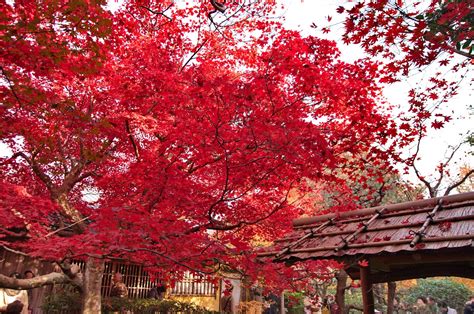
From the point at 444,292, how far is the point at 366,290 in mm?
24985

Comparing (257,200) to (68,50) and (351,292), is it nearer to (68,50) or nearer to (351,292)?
(68,50)

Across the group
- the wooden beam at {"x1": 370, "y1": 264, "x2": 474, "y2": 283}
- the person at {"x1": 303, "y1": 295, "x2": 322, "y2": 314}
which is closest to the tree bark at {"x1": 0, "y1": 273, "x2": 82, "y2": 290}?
the wooden beam at {"x1": 370, "y1": 264, "x2": 474, "y2": 283}

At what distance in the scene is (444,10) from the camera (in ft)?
23.4

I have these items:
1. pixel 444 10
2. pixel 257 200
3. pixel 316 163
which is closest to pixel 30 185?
pixel 257 200

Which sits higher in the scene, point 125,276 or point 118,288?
point 125,276

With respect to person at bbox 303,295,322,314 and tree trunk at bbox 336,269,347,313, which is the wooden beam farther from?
tree trunk at bbox 336,269,347,313

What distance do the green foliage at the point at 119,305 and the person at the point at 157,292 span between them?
0.59 metres

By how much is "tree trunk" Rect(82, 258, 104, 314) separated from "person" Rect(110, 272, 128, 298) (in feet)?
10.7

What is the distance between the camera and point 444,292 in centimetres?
2603

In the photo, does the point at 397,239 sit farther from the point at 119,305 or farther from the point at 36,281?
the point at 119,305

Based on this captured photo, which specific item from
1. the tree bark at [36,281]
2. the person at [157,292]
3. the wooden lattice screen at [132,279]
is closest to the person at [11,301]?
the tree bark at [36,281]

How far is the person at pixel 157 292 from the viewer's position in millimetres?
13914

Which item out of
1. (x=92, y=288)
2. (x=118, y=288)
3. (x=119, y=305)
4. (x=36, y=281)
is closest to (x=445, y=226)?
(x=36, y=281)

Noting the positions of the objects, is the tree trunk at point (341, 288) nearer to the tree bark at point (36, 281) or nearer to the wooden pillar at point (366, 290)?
the wooden pillar at point (366, 290)
